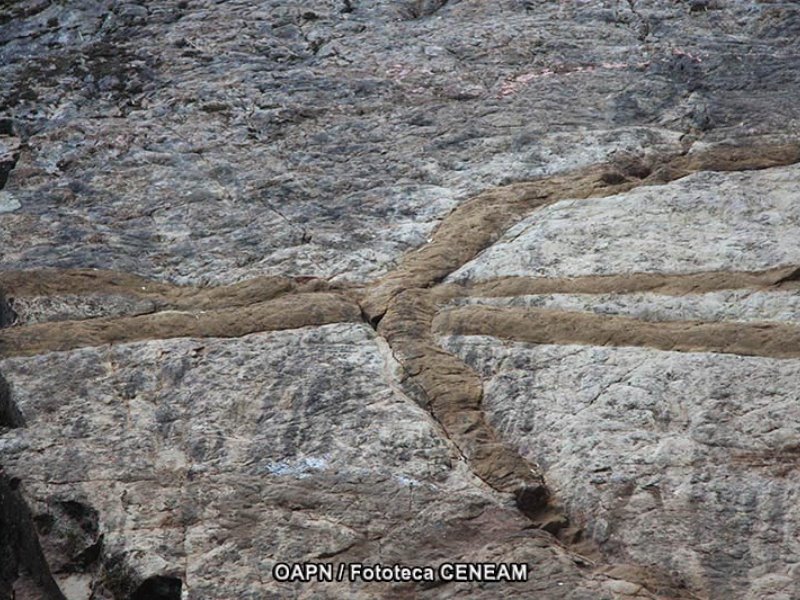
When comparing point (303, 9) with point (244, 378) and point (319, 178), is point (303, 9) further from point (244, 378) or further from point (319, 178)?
point (244, 378)

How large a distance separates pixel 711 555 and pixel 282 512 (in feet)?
4.31

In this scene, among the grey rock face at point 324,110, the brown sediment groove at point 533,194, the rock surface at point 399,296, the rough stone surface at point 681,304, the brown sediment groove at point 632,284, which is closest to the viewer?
the rock surface at point 399,296

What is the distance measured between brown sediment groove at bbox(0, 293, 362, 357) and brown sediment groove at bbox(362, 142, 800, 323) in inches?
9.1

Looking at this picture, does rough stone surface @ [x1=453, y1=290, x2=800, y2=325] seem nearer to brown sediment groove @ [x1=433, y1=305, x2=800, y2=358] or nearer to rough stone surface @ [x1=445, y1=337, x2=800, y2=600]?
brown sediment groove @ [x1=433, y1=305, x2=800, y2=358]

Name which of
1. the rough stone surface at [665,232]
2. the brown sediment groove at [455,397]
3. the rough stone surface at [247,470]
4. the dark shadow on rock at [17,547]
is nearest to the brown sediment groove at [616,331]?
the brown sediment groove at [455,397]

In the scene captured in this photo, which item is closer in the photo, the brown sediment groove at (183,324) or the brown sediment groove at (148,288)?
the brown sediment groove at (183,324)

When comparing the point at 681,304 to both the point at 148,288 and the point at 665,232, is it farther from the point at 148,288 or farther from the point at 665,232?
the point at 148,288

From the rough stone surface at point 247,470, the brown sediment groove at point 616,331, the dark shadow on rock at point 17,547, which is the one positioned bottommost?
the dark shadow on rock at point 17,547

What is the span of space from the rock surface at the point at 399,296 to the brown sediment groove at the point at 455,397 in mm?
14

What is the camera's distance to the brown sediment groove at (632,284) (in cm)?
465

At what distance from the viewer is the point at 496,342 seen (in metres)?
4.62

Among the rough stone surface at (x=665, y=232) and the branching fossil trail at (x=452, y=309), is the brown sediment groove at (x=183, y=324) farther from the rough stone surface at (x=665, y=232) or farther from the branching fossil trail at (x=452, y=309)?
the rough stone surface at (x=665, y=232)

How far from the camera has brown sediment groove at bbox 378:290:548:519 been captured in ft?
13.2

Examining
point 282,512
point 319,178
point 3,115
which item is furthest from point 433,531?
point 3,115
